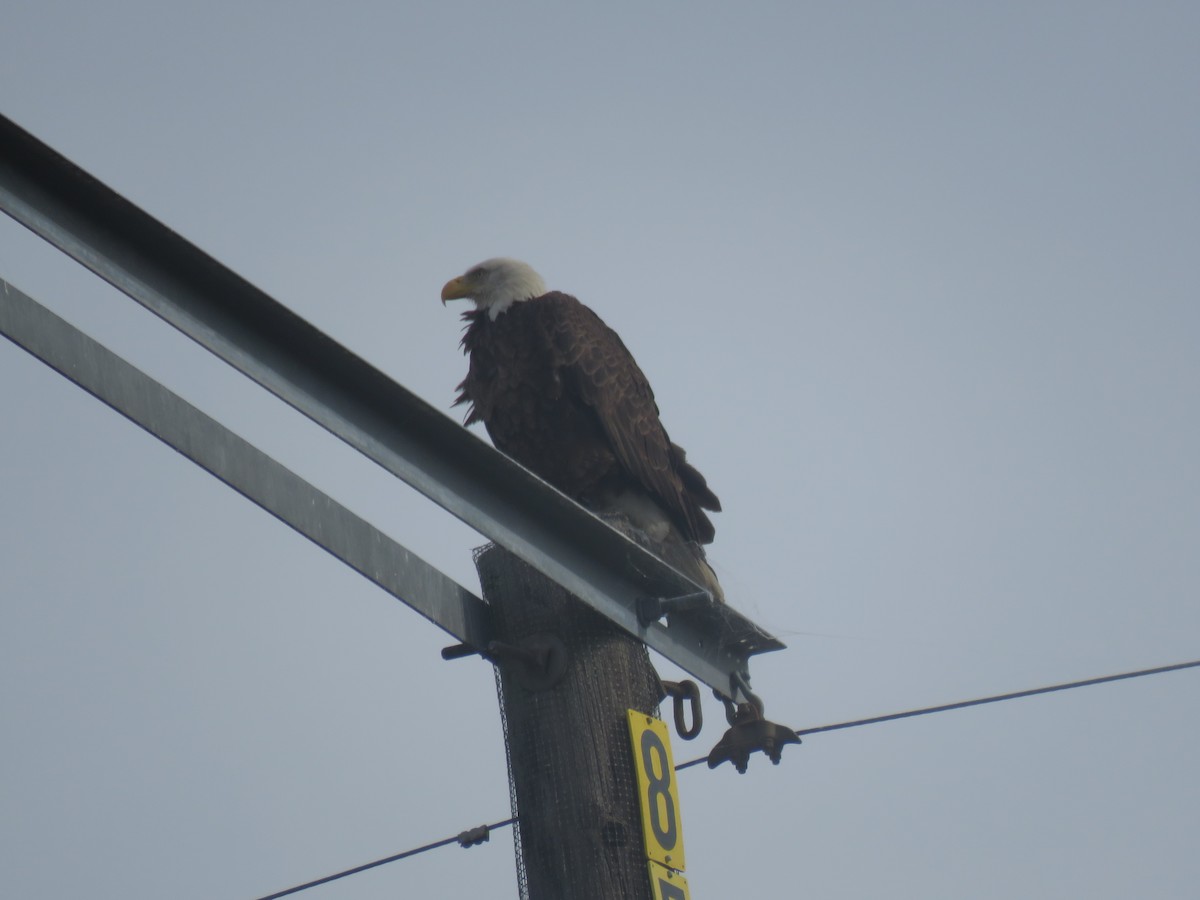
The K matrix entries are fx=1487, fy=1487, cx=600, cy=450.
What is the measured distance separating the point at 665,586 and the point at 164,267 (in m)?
1.06

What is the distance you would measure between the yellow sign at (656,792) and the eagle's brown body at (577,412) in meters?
2.32

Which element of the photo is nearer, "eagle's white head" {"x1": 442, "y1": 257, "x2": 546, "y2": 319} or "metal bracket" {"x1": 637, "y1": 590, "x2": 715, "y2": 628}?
"metal bracket" {"x1": 637, "y1": 590, "x2": 715, "y2": 628}

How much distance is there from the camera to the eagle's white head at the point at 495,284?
586 cm

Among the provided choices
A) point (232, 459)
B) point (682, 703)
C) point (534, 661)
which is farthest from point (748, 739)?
point (232, 459)

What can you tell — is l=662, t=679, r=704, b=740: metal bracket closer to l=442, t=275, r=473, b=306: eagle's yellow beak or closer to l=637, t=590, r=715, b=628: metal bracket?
l=637, t=590, r=715, b=628: metal bracket

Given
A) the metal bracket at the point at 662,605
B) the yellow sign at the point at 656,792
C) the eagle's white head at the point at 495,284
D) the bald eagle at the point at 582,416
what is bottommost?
the yellow sign at the point at 656,792

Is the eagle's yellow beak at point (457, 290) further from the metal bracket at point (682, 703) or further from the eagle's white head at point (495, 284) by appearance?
the metal bracket at point (682, 703)

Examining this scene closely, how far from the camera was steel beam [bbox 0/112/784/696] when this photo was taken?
2.17 metres

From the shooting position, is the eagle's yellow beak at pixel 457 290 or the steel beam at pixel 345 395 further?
the eagle's yellow beak at pixel 457 290

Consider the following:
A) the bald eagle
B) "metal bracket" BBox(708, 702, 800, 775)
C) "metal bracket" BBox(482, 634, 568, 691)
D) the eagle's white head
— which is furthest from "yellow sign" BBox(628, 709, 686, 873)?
the eagle's white head

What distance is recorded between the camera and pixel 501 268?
603cm

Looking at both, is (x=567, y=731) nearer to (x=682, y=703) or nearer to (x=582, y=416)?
(x=682, y=703)

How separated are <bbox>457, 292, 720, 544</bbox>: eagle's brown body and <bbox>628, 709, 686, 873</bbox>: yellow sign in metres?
2.32

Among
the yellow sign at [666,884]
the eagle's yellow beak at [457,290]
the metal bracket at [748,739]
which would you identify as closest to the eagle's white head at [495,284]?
the eagle's yellow beak at [457,290]
